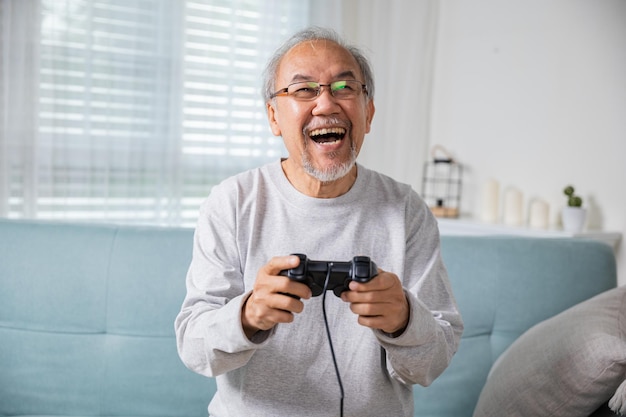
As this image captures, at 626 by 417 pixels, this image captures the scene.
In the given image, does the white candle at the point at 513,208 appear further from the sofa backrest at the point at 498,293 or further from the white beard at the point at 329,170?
the white beard at the point at 329,170

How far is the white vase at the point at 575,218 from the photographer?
2.95 m

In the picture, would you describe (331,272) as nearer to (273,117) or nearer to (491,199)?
(273,117)

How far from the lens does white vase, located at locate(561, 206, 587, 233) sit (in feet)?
9.68

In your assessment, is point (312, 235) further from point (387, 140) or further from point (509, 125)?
point (387, 140)

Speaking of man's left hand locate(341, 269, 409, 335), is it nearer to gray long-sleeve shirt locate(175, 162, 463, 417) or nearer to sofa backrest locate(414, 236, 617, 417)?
gray long-sleeve shirt locate(175, 162, 463, 417)

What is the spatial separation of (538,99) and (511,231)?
733 mm

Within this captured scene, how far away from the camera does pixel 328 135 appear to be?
1317mm

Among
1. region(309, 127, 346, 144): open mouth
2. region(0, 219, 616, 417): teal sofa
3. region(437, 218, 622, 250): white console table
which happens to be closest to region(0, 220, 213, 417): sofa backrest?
region(0, 219, 616, 417): teal sofa

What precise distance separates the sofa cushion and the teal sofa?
189mm

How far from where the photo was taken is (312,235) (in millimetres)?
1309

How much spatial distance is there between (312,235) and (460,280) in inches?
24.3

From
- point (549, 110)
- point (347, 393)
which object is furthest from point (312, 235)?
point (549, 110)

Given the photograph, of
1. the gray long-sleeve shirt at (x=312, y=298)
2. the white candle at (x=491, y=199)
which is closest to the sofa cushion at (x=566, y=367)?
the gray long-sleeve shirt at (x=312, y=298)

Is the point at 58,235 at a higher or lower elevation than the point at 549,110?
lower
